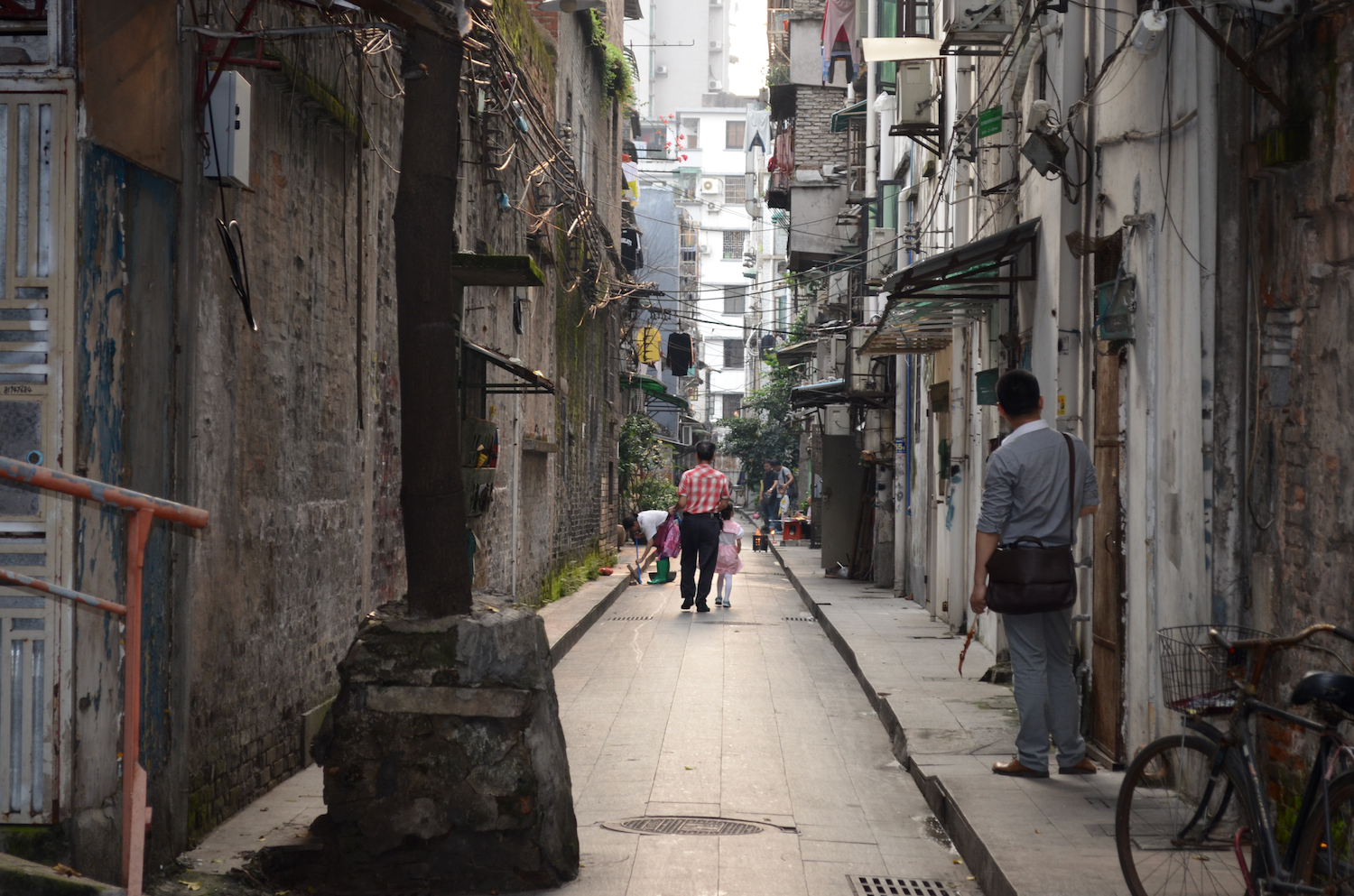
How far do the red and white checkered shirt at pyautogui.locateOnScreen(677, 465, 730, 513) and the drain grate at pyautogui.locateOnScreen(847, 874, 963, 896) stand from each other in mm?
10911

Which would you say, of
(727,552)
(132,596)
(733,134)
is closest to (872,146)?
(727,552)

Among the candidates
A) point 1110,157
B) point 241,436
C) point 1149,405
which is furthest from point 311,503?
point 1110,157

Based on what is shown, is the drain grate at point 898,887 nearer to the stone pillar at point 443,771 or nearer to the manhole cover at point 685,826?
the manhole cover at point 685,826

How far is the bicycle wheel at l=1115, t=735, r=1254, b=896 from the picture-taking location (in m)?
4.36

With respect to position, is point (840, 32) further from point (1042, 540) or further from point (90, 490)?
point (90, 490)

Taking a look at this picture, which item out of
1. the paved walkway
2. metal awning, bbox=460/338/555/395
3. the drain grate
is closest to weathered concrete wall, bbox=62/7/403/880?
metal awning, bbox=460/338/555/395

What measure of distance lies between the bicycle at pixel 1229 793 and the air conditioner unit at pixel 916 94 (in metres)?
11.9

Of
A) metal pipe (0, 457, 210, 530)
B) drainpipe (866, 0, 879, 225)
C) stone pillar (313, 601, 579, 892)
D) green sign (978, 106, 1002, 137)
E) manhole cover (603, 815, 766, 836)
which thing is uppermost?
drainpipe (866, 0, 879, 225)

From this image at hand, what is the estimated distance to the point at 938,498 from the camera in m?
15.6

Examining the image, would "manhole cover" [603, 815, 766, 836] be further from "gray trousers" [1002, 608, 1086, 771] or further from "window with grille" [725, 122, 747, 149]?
"window with grille" [725, 122, 747, 149]

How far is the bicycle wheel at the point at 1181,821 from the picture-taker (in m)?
4.36

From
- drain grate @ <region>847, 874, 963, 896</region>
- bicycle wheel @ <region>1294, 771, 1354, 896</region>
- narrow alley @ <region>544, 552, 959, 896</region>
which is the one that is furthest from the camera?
narrow alley @ <region>544, 552, 959, 896</region>

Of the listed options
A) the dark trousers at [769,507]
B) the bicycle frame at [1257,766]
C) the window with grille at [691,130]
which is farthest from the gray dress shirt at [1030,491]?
the window with grille at [691,130]

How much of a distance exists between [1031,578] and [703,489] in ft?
32.9
